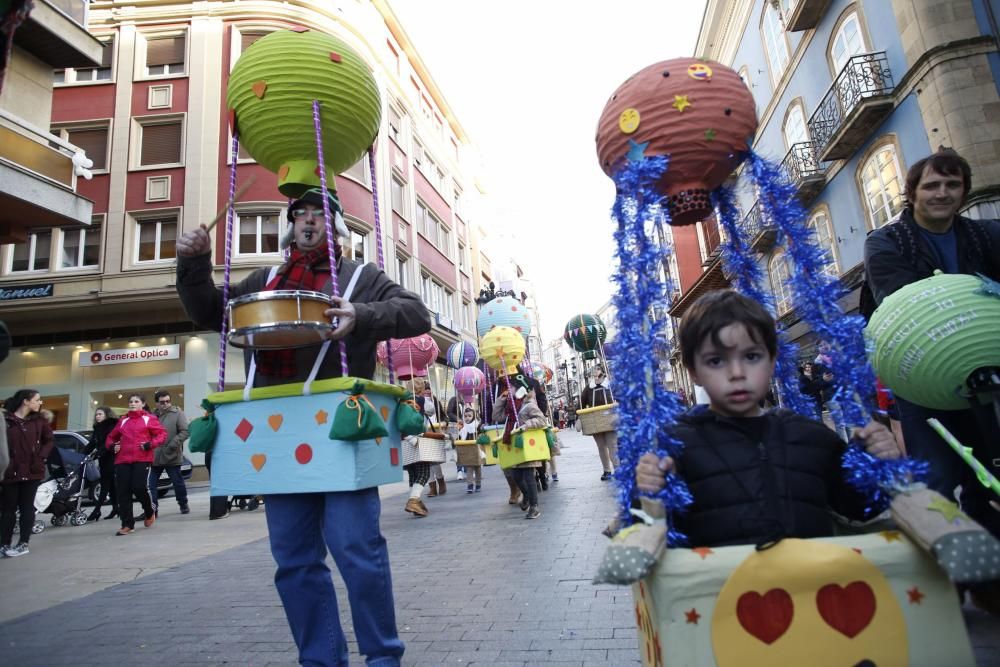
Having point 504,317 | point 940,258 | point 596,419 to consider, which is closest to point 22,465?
point 504,317

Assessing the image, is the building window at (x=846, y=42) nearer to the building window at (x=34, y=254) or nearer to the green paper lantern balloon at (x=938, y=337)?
the green paper lantern balloon at (x=938, y=337)

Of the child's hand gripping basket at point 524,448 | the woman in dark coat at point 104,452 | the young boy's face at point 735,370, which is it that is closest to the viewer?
the young boy's face at point 735,370

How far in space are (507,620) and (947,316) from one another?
8.21 feet

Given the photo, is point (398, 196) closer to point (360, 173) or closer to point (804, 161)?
point (360, 173)

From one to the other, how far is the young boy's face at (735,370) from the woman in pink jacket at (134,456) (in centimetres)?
859

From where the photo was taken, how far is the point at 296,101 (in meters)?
2.69

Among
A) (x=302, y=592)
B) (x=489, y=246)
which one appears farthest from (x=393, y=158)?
(x=302, y=592)

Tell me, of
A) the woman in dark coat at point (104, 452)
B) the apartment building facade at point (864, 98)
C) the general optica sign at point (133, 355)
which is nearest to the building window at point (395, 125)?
the general optica sign at point (133, 355)

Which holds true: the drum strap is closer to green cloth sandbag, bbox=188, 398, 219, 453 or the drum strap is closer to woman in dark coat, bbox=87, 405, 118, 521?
green cloth sandbag, bbox=188, 398, 219, 453

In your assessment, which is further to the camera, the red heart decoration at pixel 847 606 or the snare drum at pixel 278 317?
the snare drum at pixel 278 317

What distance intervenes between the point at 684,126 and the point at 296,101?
1.67 metres

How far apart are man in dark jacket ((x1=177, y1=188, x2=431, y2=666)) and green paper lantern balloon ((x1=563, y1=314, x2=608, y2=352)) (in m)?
9.16

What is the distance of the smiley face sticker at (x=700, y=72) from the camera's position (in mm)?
2311

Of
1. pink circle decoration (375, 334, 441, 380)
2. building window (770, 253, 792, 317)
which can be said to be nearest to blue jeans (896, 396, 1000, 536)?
building window (770, 253, 792, 317)
